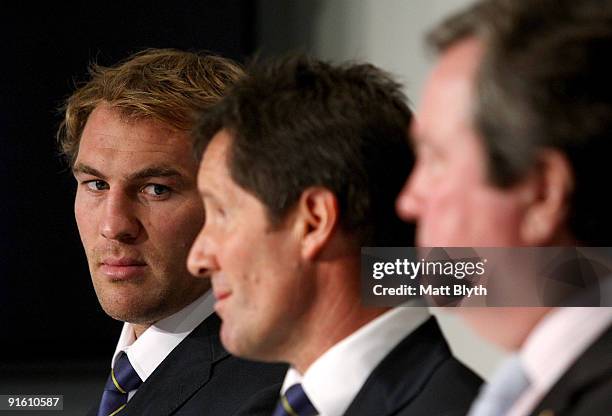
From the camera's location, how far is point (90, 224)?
1904mm

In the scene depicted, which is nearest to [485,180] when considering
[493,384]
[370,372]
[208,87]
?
[493,384]

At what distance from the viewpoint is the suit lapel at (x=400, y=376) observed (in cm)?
135

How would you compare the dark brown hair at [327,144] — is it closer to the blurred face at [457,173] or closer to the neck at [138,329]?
the blurred face at [457,173]

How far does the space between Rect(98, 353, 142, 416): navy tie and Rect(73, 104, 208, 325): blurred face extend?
0.27 feet

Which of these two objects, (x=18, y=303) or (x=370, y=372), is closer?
Result: (x=370, y=372)

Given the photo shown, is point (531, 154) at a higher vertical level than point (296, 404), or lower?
higher

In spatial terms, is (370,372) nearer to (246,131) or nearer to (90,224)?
(246,131)

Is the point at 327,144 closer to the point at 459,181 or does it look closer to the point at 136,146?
the point at 459,181

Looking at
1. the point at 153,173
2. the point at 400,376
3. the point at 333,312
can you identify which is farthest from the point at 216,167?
the point at 153,173

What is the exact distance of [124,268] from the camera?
1.87 m

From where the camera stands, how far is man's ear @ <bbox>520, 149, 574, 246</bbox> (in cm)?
97

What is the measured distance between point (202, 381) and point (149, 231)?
0.25 m

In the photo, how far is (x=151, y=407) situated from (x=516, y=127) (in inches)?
40.3

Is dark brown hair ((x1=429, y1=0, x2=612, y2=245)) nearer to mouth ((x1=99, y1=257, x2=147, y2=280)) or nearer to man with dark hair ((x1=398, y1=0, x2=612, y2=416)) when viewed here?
man with dark hair ((x1=398, y1=0, x2=612, y2=416))
